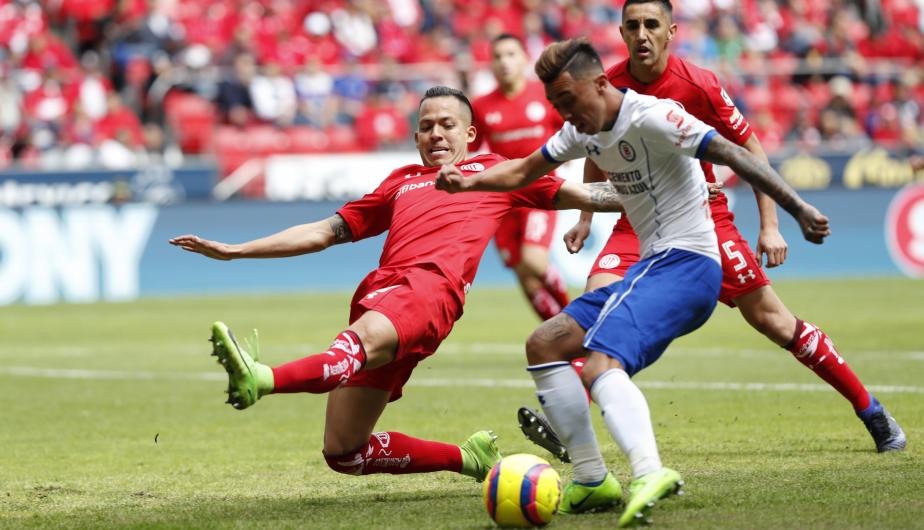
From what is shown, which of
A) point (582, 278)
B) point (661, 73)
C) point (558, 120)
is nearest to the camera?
point (661, 73)

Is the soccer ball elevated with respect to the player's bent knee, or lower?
lower

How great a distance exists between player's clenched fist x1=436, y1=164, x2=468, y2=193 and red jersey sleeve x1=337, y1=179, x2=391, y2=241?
123cm

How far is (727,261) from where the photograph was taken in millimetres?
Answer: 7691

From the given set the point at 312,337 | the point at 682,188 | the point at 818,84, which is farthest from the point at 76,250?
the point at 682,188

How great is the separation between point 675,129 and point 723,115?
2175mm

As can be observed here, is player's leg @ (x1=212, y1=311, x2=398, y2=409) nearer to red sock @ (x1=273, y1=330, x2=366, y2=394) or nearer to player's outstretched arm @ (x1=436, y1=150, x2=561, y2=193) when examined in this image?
red sock @ (x1=273, y1=330, x2=366, y2=394)

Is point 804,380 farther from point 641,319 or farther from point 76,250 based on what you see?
point 76,250

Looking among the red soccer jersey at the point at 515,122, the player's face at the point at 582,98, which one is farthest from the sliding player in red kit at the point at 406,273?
the red soccer jersey at the point at 515,122

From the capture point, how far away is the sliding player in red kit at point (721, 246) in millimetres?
7715

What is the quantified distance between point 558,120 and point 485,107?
2.22ft

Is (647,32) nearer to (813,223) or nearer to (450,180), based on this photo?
(450,180)

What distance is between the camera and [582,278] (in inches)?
884

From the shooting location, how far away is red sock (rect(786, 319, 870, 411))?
26.0ft

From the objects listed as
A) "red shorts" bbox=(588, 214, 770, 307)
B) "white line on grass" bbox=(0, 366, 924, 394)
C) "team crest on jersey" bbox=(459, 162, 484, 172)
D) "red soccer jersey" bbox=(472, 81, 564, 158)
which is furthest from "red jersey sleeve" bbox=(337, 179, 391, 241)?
"red soccer jersey" bbox=(472, 81, 564, 158)
